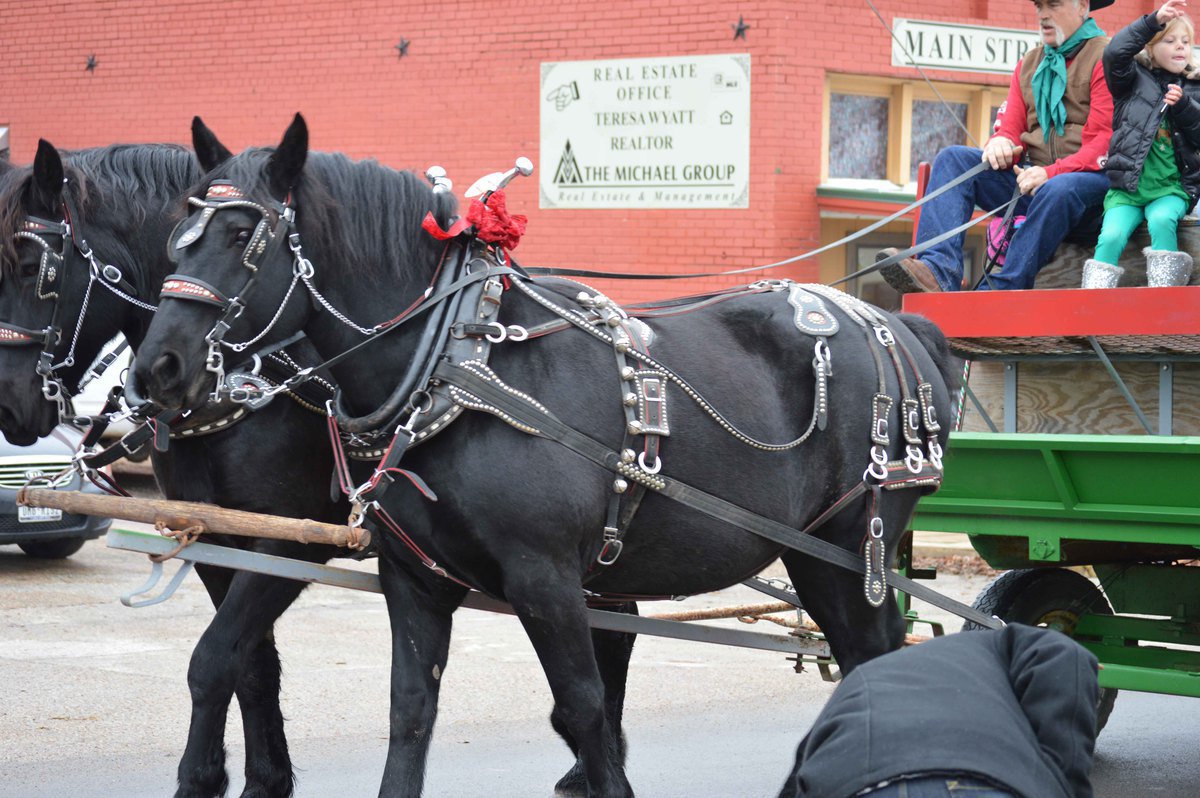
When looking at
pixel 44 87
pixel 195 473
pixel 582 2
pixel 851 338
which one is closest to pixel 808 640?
pixel 851 338

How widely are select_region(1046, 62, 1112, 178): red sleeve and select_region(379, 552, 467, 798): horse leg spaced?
3.32m

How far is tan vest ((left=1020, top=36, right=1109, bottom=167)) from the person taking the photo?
6.11 m

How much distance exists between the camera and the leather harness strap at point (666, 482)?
3.89 metres

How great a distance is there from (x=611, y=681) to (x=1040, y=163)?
117 inches

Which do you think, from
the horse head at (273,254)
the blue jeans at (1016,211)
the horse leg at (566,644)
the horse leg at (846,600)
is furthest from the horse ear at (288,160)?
the blue jeans at (1016,211)

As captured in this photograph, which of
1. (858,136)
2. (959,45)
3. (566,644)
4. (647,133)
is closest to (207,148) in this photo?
(566,644)

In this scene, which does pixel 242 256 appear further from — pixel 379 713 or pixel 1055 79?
pixel 1055 79

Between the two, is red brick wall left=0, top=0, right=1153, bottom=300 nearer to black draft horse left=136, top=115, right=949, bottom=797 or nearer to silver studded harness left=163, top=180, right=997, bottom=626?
black draft horse left=136, top=115, right=949, bottom=797

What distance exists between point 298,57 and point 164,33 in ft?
6.16

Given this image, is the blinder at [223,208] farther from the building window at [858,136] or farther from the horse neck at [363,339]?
the building window at [858,136]

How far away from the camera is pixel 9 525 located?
10109 millimetres

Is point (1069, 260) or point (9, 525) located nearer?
point (1069, 260)

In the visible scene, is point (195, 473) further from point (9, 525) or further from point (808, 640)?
point (9, 525)

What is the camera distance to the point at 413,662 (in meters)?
4.12
